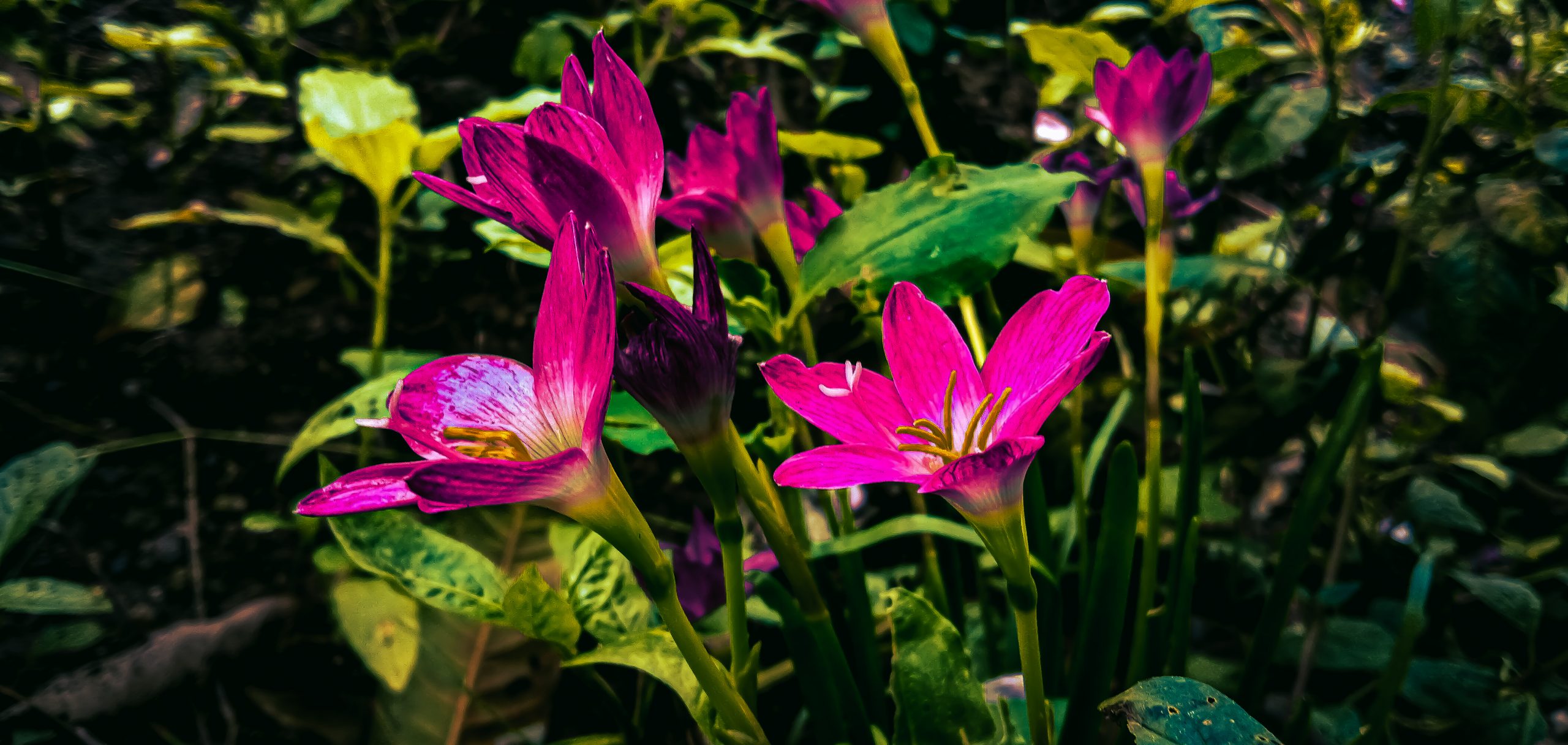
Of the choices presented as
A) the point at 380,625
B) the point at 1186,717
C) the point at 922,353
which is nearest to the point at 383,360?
the point at 380,625

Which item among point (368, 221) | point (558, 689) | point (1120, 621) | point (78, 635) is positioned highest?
point (368, 221)

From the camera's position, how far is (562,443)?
0.34 meters

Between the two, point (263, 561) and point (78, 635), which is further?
point (263, 561)

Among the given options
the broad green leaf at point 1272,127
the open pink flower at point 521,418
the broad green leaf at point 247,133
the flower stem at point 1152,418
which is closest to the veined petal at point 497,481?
the open pink flower at point 521,418

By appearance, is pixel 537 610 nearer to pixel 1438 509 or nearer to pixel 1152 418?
pixel 1152 418

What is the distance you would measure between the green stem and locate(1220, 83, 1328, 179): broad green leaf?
456 mm

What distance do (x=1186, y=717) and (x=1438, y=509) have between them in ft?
1.77

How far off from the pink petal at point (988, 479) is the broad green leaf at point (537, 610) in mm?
228

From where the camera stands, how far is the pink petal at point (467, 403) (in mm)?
323

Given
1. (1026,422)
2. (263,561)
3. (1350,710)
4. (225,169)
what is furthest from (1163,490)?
(225,169)

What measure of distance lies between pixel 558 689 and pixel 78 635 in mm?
404

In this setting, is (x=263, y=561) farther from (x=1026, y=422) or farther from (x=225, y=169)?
(x=1026, y=422)

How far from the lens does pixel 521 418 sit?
335mm

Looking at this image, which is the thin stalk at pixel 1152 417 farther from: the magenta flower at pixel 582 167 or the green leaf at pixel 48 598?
the green leaf at pixel 48 598
